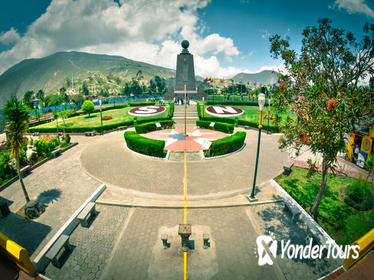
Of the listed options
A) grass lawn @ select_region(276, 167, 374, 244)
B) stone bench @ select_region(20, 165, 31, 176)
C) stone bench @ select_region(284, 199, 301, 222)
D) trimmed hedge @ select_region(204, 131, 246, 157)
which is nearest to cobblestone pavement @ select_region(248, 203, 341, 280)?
stone bench @ select_region(284, 199, 301, 222)

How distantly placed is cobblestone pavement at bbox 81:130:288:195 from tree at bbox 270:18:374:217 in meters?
5.45

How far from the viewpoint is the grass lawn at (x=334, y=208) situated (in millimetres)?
8703

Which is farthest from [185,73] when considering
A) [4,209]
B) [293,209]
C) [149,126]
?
[4,209]

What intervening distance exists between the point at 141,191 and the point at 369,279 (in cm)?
1139

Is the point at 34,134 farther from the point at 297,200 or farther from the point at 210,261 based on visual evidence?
the point at 297,200

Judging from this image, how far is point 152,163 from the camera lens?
16234 millimetres

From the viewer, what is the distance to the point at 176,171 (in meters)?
14.8

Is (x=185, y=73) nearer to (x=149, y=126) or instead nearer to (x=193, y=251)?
(x=149, y=126)

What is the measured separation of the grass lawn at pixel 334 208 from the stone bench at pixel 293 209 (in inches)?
43.9

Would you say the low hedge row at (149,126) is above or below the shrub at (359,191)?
above

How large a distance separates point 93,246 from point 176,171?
7.91m

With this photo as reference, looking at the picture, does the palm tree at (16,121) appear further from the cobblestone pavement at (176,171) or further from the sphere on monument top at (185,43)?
the sphere on monument top at (185,43)

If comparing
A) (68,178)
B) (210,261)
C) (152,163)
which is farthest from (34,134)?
(210,261)

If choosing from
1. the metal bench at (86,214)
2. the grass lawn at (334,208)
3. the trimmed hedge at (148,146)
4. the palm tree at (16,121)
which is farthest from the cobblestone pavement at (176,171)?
the palm tree at (16,121)
